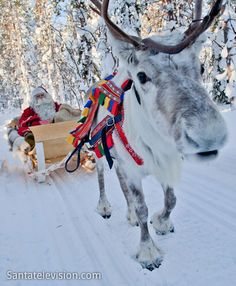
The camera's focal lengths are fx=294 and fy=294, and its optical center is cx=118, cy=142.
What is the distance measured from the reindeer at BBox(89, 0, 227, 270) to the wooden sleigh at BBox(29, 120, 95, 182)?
9.92 ft

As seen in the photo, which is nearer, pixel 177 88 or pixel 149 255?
pixel 177 88

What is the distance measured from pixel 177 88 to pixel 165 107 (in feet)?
0.46

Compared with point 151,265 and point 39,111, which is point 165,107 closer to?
point 151,265

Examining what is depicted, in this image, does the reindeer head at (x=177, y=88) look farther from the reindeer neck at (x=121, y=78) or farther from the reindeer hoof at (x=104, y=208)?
the reindeer hoof at (x=104, y=208)

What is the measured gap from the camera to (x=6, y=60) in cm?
4159

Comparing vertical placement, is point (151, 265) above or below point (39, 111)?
below

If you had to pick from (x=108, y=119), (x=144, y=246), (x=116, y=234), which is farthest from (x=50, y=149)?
(x=144, y=246)

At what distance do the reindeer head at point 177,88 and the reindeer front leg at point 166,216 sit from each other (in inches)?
52.7

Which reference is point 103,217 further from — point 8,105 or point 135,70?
point 8,105

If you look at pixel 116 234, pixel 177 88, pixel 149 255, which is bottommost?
pixel 116 234

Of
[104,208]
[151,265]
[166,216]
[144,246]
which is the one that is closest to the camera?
[151,265]

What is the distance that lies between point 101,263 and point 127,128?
1.42 m

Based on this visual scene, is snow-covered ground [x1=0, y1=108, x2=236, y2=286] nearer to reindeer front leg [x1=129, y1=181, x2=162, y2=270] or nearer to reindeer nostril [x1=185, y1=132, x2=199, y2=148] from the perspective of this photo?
reindeer front leg [x1=129, y1=181, x2=162, y2=270]

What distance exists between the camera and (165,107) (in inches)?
Result: 75.1
